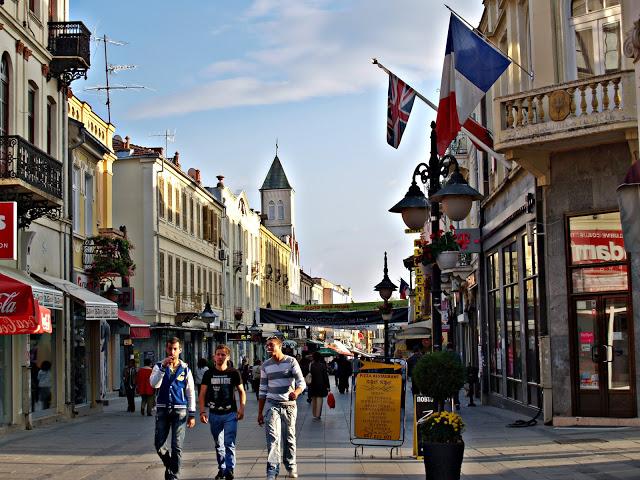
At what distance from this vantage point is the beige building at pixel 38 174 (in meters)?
22.1

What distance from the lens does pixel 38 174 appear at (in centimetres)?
2222

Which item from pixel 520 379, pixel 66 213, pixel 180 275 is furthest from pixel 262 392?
pixel 180 275

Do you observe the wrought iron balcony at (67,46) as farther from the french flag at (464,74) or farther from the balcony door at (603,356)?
the balcony door at (603,356)

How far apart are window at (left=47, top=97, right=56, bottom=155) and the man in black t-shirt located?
1469 centimetres

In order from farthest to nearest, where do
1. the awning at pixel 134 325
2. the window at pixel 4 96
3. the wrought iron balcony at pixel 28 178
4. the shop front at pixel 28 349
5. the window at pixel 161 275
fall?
the window at pixel 161 275 → the awning at pixel 134 325 → the window at pixel 4 96 → the wrought iron balcony at pixel 28 178 → the shop front at pixel 28 349

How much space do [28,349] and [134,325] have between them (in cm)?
1075

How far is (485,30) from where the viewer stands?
29.0 m

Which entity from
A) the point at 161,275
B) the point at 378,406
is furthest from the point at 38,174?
the point at 161,275

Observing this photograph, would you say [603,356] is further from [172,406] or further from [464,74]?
[172,406]

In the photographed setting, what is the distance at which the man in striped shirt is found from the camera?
521 inches

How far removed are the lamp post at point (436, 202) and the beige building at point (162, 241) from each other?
25.7 metres

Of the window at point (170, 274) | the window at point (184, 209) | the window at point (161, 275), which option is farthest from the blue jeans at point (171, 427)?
the window at point (184, 209)

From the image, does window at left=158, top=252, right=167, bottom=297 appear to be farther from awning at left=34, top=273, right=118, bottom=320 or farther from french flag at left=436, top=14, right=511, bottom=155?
french flag at left=436, top=14, right=511, bottom=155

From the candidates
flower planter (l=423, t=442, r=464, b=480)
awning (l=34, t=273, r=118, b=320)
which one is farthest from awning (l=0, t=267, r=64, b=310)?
flower planter (l=423, t=442, r=464, b=480)
